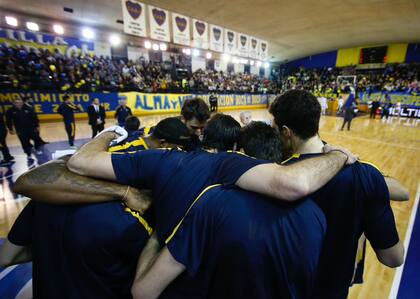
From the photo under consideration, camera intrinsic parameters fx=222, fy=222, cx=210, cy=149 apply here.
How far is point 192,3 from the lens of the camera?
11023mm

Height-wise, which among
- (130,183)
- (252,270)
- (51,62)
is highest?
(51,62)

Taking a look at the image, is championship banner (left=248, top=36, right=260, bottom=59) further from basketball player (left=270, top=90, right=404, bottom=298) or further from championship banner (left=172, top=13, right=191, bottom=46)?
basketball player (left=270, top=90, right=404, bottom=298)

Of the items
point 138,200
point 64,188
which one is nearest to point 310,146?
point 138,200

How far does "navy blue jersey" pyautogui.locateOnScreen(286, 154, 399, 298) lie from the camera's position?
117cm

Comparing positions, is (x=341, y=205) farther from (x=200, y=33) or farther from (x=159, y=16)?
(x=200, y=33)

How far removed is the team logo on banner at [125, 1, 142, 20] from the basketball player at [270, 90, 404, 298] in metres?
7.87

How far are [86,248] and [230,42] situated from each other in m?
11.5

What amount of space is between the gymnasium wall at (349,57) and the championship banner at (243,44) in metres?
17.5

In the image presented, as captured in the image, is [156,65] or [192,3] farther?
[156,65]

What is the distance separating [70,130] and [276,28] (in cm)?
1505

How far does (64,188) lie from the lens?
39.1 inches

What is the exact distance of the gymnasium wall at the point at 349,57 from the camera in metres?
20.2

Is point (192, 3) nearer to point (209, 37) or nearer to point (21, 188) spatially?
point (209, 37)

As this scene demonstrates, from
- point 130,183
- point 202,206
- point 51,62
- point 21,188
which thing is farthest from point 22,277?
point 51,62
